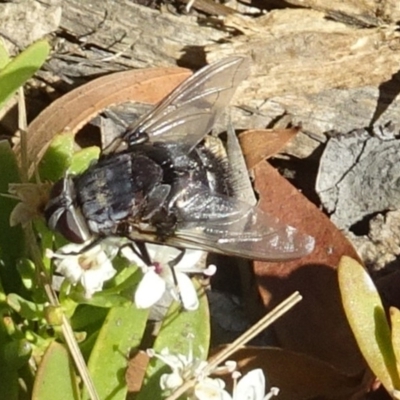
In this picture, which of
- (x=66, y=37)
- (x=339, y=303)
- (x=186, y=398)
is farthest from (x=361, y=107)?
(x=186, y=398)

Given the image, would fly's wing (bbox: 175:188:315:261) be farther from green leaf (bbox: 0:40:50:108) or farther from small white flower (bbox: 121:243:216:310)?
green leaf (bbox: 0:40:50:108)

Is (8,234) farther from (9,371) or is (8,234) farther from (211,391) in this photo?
(211,391)

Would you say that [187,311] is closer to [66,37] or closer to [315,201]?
[315,201]

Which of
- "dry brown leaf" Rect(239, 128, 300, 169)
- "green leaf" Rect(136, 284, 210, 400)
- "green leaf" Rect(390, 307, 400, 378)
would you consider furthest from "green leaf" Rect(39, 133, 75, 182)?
"green leaf" Rect(390, 307, 400, 378)

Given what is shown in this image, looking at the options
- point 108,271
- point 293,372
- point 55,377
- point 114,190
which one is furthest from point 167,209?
point 293,372

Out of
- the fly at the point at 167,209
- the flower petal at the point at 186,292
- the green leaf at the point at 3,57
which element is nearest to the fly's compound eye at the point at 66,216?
the fly at the point at 167,209
